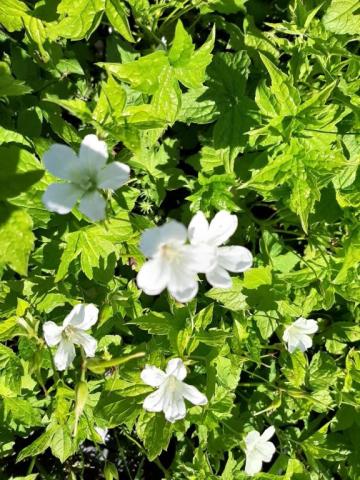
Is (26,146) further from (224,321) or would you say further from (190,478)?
(190,478)

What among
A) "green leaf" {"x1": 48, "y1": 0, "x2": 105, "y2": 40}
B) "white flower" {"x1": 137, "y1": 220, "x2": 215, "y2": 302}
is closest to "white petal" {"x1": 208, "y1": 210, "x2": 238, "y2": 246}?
"white flower" {"x1": 137, "y1": 220, "x2": 215, "y2": 302}

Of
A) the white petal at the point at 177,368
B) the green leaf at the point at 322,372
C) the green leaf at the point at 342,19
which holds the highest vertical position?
the green leaf at the point at 342,19

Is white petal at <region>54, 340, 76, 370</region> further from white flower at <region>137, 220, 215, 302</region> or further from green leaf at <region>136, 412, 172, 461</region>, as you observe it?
white flower at <region>137, 220, 215, 302</region>

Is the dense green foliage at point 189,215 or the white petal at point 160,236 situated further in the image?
the dense green foliage at point 189,215

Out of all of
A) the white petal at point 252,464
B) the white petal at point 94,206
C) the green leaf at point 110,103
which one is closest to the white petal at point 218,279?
the white petal at point 94,206

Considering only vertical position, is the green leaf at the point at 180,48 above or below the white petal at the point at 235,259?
above

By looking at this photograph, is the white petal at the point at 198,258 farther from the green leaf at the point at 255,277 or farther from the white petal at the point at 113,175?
the green leaf at the point at 255,277
